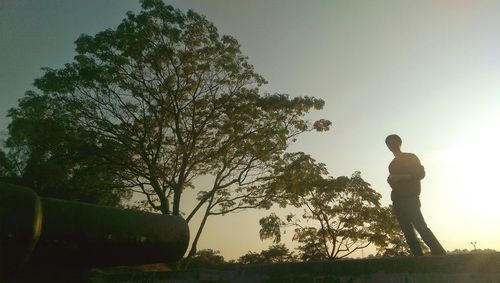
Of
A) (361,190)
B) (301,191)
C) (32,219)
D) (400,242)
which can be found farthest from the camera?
(400,242)

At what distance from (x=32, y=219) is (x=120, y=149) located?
1367 cm

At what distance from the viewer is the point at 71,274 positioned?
2.70 m

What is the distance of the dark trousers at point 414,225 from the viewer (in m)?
4.34

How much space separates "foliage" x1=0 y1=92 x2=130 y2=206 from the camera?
13.6 metres

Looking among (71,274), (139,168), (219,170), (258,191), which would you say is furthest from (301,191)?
(71,274)

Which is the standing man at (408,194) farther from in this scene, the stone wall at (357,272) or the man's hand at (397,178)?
the stone wall at (357,272)

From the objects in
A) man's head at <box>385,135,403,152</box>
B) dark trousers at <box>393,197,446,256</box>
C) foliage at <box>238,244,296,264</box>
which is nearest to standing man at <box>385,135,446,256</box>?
dark trousers at <box>393,197,446,256</box>

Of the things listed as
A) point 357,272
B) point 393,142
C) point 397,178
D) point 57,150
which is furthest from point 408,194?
point 57,150

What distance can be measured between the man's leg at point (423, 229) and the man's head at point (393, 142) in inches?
25.5

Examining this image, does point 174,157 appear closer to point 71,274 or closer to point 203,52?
point 203,52

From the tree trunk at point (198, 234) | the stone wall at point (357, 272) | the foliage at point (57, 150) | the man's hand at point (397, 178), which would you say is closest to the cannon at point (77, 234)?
the stone wall at point (357, 272)

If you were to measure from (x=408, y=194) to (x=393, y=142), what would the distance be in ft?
2.07

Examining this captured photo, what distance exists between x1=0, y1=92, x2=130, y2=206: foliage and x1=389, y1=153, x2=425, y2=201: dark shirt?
1217cm

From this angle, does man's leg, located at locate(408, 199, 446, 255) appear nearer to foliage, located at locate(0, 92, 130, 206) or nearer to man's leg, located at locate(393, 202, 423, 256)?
man's leg, located at locate(393, 202, 423, 256)
